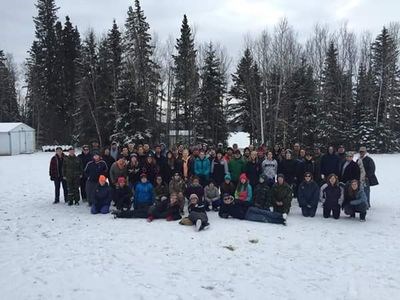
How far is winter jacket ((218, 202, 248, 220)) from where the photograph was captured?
9781 millimetres

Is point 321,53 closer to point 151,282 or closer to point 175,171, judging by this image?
point 175,171

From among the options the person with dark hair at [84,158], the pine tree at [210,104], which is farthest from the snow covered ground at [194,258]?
the pine tree at [210,104]

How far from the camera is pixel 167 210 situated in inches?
385

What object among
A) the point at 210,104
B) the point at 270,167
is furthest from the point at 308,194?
the point at 210,104

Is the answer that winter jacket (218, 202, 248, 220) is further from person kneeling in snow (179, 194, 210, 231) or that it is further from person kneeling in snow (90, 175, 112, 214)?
person kneeling in snow (90, 175, 112, 214)

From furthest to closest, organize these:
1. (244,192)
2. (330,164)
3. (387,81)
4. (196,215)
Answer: (387,81) < (330,164) < (244,192) < (196,215)

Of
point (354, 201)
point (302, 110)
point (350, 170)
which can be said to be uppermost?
point (302, 110)

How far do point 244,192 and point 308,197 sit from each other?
5.53 ft

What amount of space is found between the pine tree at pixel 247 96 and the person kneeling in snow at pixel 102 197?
24.0m

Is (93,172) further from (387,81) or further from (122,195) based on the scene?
(387,81)

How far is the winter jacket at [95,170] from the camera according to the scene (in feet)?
35.4

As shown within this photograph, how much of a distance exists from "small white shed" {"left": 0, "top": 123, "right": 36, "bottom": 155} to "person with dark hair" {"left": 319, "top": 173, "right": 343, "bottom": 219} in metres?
30.8

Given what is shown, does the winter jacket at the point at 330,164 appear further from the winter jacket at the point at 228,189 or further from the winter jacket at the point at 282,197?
the winter jacket at the point at 228,189

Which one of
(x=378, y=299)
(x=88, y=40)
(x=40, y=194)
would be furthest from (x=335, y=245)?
(x=88, y=40)
